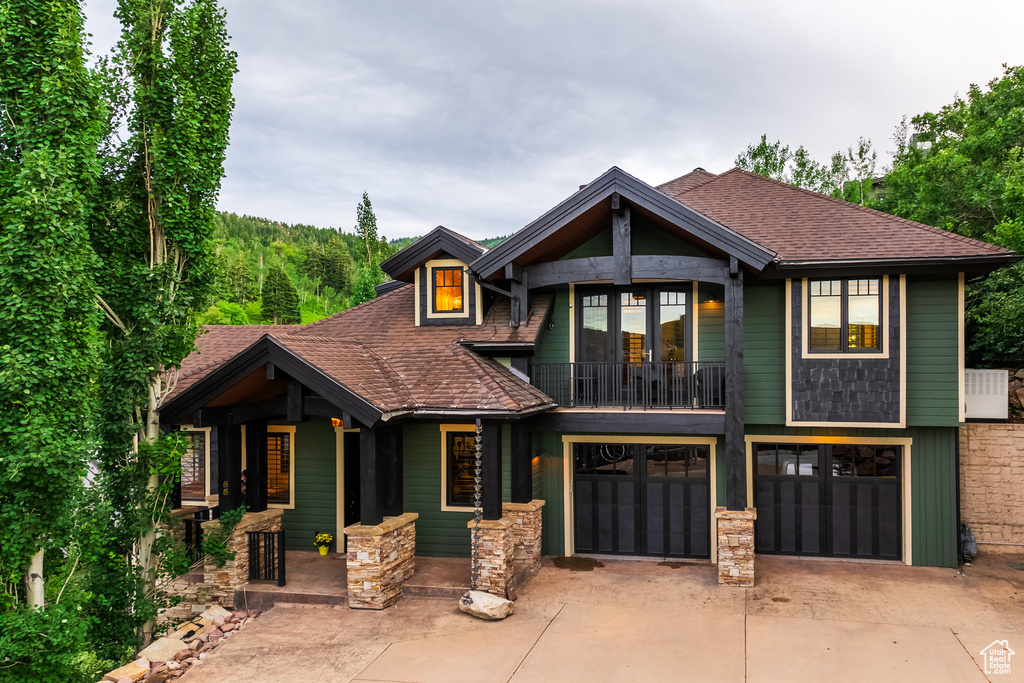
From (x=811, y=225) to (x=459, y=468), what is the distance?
8.19m

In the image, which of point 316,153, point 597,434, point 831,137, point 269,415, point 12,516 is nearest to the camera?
point 12,516

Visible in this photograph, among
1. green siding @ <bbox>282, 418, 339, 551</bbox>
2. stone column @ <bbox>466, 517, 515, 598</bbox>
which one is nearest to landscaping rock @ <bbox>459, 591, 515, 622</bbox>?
stone column @ <bbox>466, 517, 515, 598</bbox>

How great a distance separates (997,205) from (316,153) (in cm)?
6281

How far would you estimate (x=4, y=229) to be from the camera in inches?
274

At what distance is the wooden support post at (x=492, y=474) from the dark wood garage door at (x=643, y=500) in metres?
2.57

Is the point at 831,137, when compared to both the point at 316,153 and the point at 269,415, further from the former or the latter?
the point at 316,153

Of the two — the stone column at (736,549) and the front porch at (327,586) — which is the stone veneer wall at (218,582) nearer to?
the front porch at (327,586)

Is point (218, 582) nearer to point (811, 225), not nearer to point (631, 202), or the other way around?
point (631, 202)

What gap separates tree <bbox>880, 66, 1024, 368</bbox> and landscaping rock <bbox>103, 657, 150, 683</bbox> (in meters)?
16.9

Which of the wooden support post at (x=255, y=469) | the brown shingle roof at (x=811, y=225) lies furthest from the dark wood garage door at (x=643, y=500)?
the wooden support post at (x=255, y=469)

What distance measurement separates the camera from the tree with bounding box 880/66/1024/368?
13.4m

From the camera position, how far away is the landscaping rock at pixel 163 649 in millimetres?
8000

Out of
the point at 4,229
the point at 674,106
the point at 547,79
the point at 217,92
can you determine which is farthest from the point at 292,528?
the point at 547,79

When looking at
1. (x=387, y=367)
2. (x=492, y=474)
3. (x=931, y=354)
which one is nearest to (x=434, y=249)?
(x=387, y=367)
